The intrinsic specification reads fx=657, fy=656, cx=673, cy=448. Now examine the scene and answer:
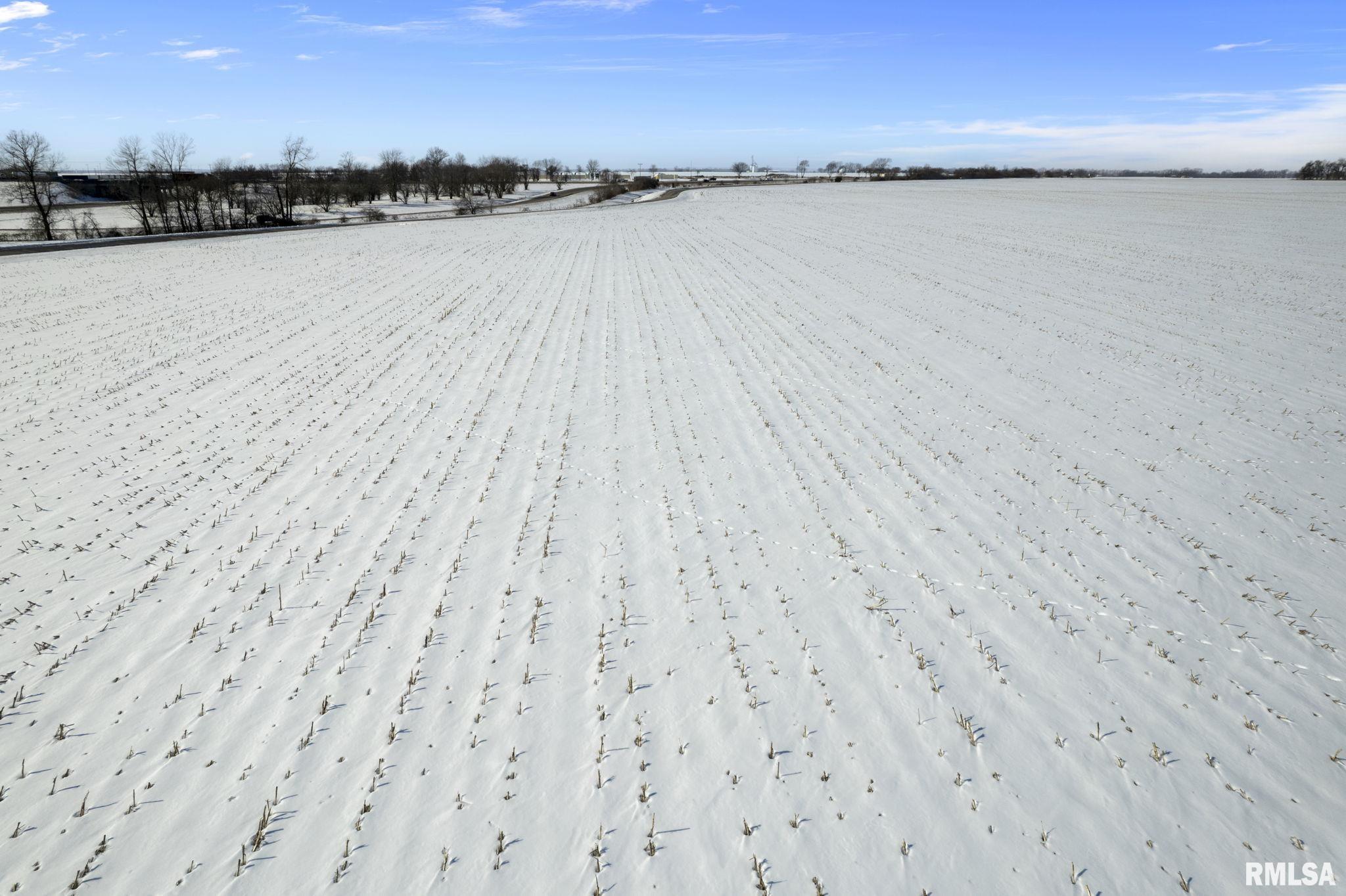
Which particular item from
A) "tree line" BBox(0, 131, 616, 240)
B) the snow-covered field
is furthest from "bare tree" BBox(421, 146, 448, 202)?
the snow-covered field

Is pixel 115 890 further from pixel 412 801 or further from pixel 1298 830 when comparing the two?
pixel 1298 830

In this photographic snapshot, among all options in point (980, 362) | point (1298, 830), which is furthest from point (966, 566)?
point (980, 362)

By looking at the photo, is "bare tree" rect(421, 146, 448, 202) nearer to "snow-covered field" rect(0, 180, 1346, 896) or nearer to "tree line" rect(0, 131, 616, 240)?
"tree line" rect(0, 131, 616, 240)

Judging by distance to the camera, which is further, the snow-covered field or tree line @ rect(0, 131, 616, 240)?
tree line @ rect(0, 131, 616, 240)

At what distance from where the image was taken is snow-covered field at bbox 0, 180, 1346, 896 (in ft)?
15.5

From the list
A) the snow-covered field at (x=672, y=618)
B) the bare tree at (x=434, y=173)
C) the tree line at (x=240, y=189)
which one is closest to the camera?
the snow-covered field at (x=672, y=618)

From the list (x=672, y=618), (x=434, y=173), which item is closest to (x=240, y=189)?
(x=434, y=173)

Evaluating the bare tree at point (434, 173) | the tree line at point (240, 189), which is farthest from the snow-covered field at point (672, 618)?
the bare tree at point (434, 173)

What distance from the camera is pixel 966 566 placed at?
8.06 m

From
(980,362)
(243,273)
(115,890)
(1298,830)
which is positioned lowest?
(1298,830)

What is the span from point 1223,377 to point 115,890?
20.2m

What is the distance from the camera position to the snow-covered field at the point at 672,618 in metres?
4.72

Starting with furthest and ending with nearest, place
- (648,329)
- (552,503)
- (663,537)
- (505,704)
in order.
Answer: (648,329), (552,503), (663,537), (505,704)

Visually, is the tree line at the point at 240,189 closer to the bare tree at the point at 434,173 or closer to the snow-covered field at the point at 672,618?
the bare tree at the point at 434,173
